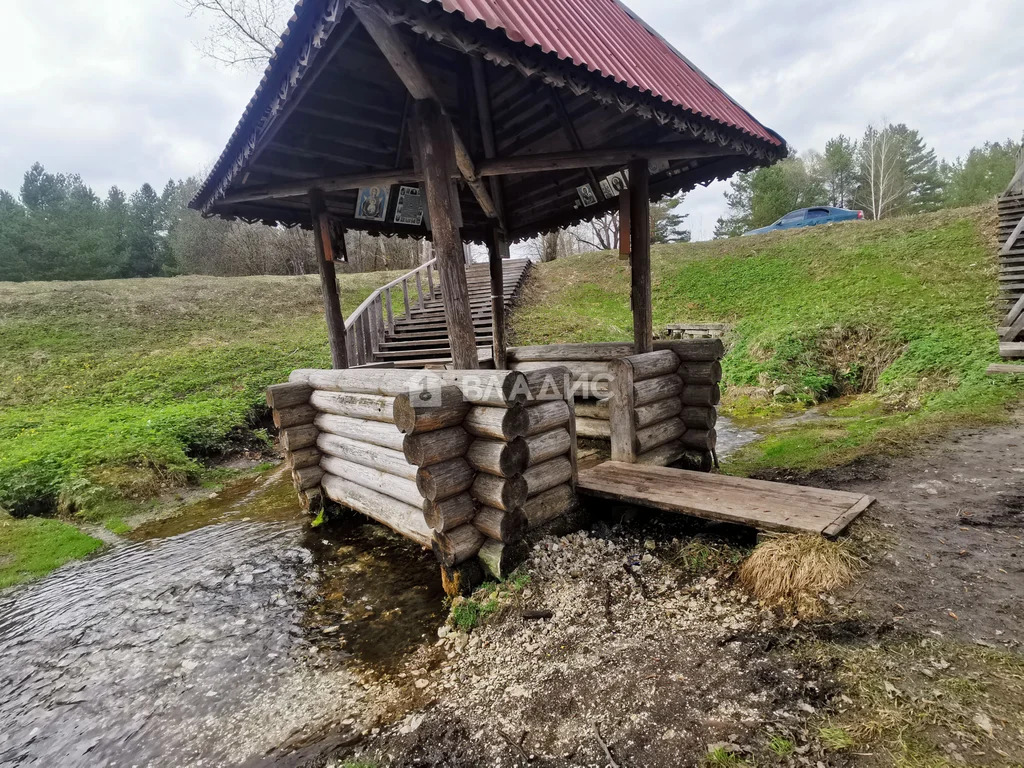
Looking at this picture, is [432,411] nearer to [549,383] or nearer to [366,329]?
[549,383]

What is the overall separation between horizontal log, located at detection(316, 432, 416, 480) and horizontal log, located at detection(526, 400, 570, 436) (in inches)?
42.8

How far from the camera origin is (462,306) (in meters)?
4.02

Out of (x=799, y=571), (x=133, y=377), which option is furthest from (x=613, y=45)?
(x=133, y=377)

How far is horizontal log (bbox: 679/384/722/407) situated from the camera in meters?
5.30

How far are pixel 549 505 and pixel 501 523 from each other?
0.62 m

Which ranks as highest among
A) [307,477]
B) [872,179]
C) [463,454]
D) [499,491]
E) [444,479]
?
[872,179]

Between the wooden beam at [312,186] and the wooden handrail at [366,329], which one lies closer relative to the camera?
the wooden beam at [312,186]

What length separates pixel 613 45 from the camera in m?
3.93

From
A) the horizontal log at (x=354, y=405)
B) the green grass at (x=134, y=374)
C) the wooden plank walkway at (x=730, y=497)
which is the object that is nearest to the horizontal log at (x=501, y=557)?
the wooden plank walkway at (x=730, y=497)

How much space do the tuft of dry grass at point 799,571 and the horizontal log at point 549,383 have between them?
6.28 feet

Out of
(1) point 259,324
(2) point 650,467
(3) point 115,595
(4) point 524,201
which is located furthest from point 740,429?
(1) point 259,324

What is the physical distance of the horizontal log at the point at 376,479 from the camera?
13.9 ft

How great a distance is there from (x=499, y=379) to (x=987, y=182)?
35748mm

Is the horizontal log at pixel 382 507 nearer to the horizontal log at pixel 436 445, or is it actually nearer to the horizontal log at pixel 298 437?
the horizontal log at pixel 298 437
